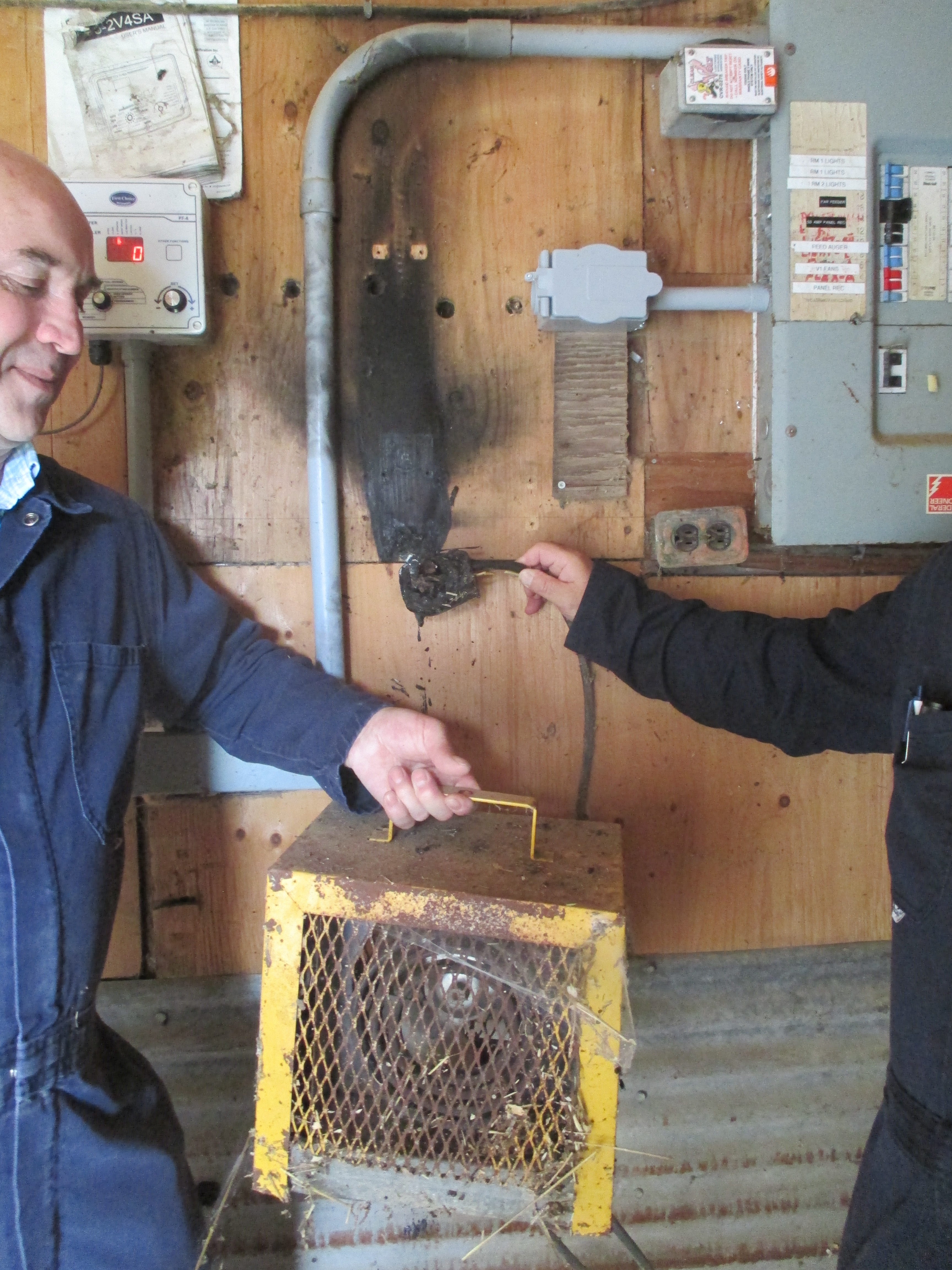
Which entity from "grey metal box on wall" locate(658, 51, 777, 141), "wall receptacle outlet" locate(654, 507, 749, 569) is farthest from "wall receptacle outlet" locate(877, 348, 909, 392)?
"grey metal box on wall" locate(658, 51, 777, 141)

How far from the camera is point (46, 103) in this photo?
1.10 m

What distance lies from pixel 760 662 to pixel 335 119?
97 cm

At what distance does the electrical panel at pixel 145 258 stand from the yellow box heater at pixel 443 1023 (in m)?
0.75

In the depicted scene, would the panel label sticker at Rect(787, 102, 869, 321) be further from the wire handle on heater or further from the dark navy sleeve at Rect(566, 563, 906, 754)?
the wire handle on heater

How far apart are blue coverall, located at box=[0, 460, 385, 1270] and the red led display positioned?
320mm

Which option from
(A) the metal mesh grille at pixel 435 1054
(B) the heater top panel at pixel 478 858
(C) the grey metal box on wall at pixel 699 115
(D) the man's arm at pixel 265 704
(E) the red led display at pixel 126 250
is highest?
(C) the grey metal box on wall at pixel 699 115

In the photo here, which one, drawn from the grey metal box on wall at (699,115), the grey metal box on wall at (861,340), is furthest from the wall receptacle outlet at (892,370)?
the grey metal box on wall at (699,115)

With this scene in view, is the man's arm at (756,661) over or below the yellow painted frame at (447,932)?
over

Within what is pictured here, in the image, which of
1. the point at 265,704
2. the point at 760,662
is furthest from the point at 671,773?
the point at 265,704

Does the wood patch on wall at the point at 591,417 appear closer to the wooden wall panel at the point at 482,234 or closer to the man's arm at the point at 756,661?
the wooden wall panel at the point at 482,234

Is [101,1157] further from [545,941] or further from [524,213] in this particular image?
[524,213]

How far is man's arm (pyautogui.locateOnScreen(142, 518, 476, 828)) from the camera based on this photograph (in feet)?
3.18

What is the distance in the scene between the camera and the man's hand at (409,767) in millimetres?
875

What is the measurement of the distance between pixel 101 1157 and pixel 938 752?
1.09m
